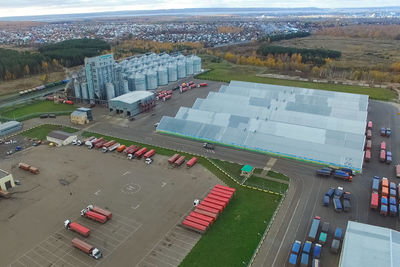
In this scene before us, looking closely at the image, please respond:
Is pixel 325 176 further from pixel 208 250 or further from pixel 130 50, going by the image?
pixel 130 50

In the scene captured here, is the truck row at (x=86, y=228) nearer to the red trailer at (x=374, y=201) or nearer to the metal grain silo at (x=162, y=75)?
the red trailer at (x=374, y=201)

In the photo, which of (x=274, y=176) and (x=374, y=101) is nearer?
(x=274, y=176)

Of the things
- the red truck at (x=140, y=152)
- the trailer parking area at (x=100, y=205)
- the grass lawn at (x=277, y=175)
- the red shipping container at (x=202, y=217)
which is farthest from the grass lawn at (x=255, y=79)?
the red shipping container at (x=202, y=217)

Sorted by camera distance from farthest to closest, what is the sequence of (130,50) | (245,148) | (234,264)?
(130,50)
(245,148)
(234,264)

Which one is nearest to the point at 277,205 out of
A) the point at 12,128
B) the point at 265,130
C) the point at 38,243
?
the point at 265,130

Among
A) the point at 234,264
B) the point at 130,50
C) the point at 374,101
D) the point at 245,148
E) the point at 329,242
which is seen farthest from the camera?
the point at 130,50

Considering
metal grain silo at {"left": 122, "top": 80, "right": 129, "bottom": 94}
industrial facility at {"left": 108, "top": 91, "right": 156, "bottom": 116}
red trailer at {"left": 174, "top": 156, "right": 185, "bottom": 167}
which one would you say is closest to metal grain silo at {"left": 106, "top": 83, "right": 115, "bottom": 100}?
metal grain silo at {"left": 122, "top": 80, "right": 129, "bottom": 94}

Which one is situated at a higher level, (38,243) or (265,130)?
(265,130)
